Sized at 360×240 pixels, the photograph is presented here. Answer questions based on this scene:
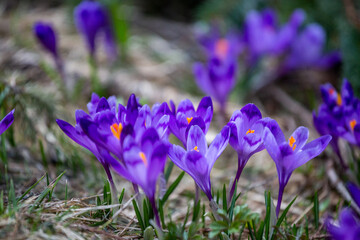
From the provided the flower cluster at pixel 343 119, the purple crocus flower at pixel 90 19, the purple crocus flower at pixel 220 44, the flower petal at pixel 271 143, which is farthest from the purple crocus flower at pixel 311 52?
the flower petal at pixel 271 143

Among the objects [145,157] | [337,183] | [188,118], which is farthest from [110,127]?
[337,183]

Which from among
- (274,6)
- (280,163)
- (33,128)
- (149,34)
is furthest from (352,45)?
(149,34)

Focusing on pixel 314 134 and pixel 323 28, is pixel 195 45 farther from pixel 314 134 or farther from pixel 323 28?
pixel 314 134

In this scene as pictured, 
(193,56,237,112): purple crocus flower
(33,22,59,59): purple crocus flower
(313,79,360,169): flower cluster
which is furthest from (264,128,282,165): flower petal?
(33,22,59,59): purple crocus flower

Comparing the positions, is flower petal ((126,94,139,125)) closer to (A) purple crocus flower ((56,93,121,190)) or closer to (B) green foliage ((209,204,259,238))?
(A) purple crocus flower ((56,93,121,190))

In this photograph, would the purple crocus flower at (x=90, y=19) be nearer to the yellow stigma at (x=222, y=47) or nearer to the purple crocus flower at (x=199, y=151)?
the yellow stigma at (x=222, y=47)

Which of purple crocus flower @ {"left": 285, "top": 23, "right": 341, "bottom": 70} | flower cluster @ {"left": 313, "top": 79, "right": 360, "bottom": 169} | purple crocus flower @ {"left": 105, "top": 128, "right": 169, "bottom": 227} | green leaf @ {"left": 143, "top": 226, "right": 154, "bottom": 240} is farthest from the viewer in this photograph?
purple crocus flower @ {"left": 285, "top": 23, "right": 341, "bottom": 70}
